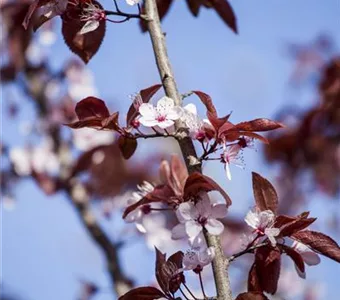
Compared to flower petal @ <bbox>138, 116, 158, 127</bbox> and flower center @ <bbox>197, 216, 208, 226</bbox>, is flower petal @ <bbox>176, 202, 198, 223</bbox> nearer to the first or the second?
flower center @ <bbox>197, 216, 208, 226</bbox>

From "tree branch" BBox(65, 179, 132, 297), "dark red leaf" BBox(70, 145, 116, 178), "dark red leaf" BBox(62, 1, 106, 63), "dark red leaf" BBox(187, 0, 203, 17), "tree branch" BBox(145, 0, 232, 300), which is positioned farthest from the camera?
"dark red leaf" BBox(70, 145, 116, 178)

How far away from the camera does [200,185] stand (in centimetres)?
90

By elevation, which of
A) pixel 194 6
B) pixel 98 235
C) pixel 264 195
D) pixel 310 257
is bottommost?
pixel 98 235

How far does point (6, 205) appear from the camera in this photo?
9.86 feet

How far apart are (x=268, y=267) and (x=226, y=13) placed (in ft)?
1.80

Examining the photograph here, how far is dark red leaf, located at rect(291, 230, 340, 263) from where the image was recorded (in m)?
0.96

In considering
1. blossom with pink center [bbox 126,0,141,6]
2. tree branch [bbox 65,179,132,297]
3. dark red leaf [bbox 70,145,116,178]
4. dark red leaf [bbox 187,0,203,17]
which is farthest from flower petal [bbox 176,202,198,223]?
dark red leaf [bbox 70,145,116,178]

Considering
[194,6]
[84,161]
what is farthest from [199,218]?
[84,161]

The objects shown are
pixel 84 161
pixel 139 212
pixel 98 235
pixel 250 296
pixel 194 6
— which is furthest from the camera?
pixel 84 161

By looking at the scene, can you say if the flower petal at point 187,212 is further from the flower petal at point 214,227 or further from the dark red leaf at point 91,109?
the dark red leaf at point 91,109

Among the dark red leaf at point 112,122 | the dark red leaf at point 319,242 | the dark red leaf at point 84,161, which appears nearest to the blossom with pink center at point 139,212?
the dark red leaf at point 112,122

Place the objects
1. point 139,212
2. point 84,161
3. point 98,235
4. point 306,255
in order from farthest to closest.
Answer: point 84,161 < point 98,235 < point 139,212 < point 306,255

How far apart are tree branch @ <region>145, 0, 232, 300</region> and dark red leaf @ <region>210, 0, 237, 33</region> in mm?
288

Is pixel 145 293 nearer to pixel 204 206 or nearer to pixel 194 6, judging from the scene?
pixel 204 206
